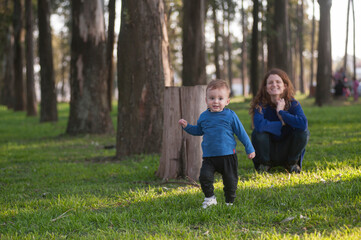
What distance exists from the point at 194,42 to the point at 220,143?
1171cm

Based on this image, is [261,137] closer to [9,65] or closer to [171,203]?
[171,203]

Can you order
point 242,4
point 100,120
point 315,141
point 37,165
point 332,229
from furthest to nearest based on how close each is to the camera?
point 242,4, point 100,120, point 315,141, point 37,165, point 332,229

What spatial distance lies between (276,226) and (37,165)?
586cm

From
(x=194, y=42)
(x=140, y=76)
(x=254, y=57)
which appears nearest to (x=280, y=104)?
(x=140, y=76)

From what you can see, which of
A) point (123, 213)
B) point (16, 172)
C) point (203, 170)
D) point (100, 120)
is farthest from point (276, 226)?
point (100, 120)

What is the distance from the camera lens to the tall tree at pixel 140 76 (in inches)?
323

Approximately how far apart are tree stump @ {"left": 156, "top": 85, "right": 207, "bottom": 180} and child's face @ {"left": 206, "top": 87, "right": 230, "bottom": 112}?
5.00 feet

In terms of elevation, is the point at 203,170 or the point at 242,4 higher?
the point at 242,4

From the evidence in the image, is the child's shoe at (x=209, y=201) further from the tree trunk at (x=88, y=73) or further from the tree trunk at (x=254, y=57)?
the tree trunk at (x=254, y=57)

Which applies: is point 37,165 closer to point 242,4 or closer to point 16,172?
point 16,172

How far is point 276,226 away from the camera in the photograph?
13.1ft

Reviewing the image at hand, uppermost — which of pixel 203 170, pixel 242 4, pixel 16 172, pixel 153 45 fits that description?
pixel 242 4

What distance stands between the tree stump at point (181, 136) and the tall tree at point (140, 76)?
177cm

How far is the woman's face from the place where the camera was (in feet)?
20.0
